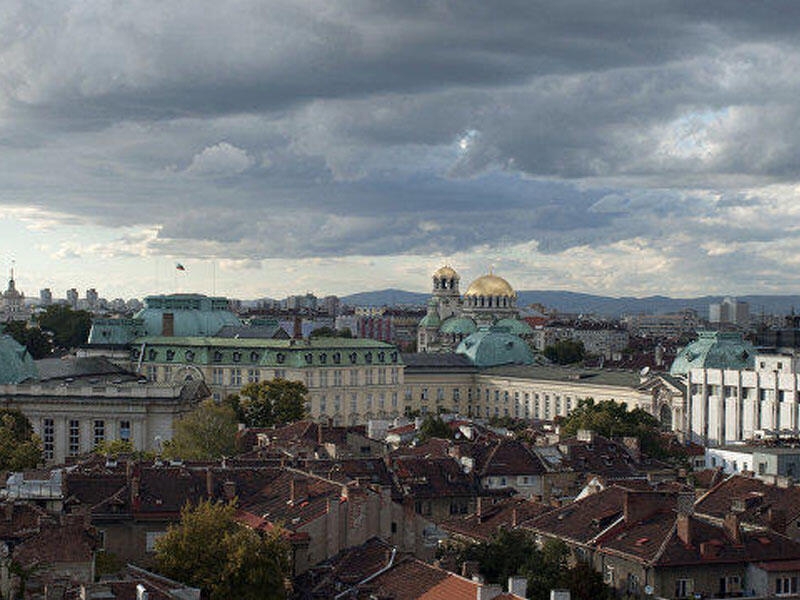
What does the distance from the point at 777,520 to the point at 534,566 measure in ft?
35.9

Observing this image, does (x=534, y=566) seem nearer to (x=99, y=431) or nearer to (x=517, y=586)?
(x=517, y=586)

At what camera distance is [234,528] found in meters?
57.8

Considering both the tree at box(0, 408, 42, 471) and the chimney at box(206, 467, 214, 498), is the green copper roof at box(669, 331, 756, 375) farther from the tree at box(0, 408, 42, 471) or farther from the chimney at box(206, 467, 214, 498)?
the chimney at box(206, 467, 214, 498)

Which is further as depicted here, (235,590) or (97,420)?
(97,420)

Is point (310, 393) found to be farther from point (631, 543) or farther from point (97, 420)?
point (631, 543)

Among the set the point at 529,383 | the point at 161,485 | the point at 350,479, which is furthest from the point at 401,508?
the point at 529,383

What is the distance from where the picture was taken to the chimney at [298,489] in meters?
66.0

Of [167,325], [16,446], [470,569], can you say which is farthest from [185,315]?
[470,569]

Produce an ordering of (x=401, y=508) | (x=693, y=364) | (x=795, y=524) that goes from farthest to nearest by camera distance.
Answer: (x=693, y=364) < (x=401, y=508) < (x=795, y=524)

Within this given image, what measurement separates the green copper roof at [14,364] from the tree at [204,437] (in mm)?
30806

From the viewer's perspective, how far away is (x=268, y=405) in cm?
12900

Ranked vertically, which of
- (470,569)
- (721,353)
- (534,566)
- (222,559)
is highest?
(721,353)

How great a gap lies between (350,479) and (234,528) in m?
15.1

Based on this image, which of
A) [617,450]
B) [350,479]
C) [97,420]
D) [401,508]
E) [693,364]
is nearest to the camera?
[401,508]
